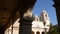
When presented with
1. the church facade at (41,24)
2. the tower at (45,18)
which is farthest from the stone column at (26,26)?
the tower at (45,18)

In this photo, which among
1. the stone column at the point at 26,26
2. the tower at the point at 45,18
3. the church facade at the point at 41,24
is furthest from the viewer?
the tower at the point at 45,18

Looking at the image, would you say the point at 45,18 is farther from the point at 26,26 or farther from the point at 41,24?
the point at 26,26

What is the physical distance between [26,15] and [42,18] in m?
52.5

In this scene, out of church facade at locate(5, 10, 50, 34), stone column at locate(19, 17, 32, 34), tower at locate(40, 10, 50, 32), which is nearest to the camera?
stone column at locate(19, 17, 32, 34)

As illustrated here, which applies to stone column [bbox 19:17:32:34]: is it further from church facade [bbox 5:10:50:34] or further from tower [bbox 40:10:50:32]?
tower [bbox 40:10:50:32]

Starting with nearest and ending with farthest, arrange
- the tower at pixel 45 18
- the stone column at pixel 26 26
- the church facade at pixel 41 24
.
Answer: the stone column at pixel 26 26
the church facade at pixel 41 24
the tower at pixel 45 18

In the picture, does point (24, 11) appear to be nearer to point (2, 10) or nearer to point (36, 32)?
point (2, 10)

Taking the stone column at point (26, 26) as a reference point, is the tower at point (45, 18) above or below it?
above

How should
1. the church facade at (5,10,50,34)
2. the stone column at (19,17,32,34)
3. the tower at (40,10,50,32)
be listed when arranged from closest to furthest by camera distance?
the stone column at (19,17,32,34), the church facade at (5,10,50,34), the tower at (40,10,50,32)

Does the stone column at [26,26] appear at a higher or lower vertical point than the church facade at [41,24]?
lower

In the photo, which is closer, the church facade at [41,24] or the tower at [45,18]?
the church facade at [41,24]

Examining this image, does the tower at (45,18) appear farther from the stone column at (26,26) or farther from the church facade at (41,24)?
the stone column at (26,26)

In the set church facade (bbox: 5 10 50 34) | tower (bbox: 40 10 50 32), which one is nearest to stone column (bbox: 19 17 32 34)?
church facade (bbox: 5 10 50 34)

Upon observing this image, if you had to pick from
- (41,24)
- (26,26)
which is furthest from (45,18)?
(26,26)
